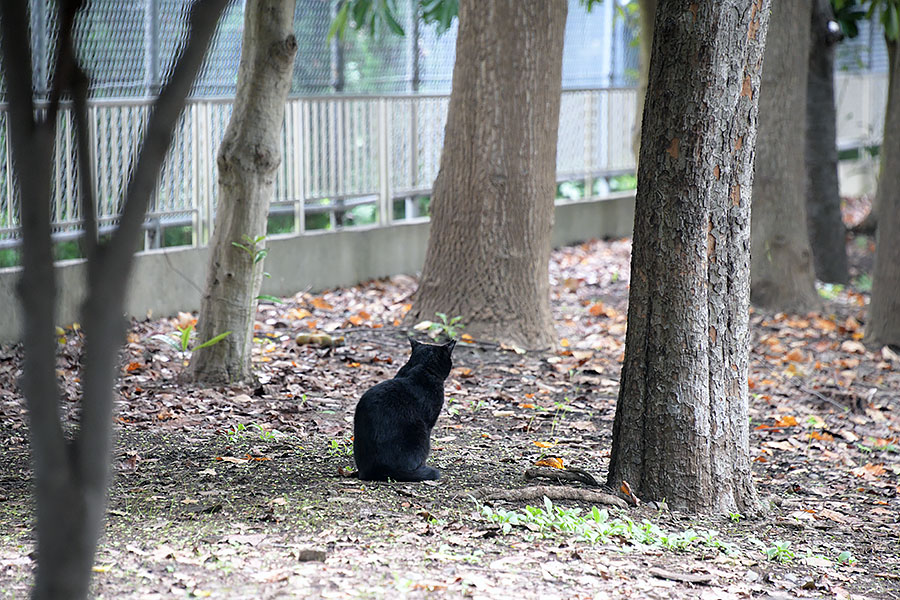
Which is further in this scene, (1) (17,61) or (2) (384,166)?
(2) (384,166)

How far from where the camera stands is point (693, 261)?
4.49m

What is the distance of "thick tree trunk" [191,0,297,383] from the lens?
625 centimetres

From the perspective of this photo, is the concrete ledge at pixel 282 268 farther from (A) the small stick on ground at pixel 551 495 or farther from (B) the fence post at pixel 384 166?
(A) the small stick on ground at pixel 551 495

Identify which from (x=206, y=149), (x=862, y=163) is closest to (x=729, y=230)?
(x=206, y=149)

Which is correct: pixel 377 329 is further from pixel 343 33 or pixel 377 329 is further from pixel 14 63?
pixel 14 63

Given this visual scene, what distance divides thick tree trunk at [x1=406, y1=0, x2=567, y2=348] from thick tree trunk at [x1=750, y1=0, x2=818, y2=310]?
2915 mm

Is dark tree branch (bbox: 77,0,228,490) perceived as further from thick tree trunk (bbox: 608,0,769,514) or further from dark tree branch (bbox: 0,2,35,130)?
thick tree trunk (bbox: 608,0,769,514)

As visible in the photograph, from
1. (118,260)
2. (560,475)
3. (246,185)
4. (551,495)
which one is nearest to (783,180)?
(246,185)

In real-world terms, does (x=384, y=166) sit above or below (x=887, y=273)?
above

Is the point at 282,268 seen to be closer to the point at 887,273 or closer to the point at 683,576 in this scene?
the point at 887,273

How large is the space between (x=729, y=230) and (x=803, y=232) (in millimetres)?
→ 6464

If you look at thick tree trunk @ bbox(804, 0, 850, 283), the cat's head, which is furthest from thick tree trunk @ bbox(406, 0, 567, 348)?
thick tree trunk @ bbox(804, 0, 850, 283)

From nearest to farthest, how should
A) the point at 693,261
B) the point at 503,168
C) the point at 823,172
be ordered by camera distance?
the point at 693,261 → the point at 503,168 → the point at 823,172

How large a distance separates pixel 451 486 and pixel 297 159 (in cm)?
642
